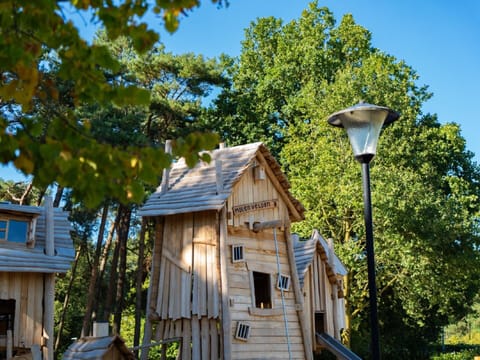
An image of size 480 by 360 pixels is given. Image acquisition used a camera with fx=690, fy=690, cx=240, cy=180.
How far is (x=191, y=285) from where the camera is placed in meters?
17.1

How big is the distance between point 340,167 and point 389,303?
9773mm

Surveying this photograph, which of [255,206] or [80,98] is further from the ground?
[255,206]

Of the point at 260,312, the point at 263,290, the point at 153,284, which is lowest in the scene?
the point at 260,312

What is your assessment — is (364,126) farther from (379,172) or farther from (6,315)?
(379,172)

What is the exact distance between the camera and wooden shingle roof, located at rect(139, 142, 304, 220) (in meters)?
17.1

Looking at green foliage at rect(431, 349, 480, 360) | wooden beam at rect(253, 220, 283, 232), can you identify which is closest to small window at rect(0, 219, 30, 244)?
wooden beam at rect(253, 220, 283, 232)

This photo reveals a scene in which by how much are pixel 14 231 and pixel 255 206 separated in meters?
6.67

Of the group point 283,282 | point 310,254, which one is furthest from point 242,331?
point 310,254

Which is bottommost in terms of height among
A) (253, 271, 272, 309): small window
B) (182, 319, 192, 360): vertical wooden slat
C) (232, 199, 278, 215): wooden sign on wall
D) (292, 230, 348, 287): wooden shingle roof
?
(182, 319, 192, 360): vertical wooden slat

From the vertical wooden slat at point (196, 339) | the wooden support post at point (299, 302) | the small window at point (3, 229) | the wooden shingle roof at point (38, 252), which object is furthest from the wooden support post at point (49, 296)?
the wooden support post at point (299, 302)

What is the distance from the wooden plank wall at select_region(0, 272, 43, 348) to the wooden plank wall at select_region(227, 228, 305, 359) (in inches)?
220

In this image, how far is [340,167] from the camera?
28719mm

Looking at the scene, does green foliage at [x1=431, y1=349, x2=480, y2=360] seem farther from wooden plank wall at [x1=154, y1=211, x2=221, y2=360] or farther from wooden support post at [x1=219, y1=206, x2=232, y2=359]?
wooden support post at [x1=219, y1=206, x2=232, y2=359]

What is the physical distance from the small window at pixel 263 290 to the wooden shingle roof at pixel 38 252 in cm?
528
